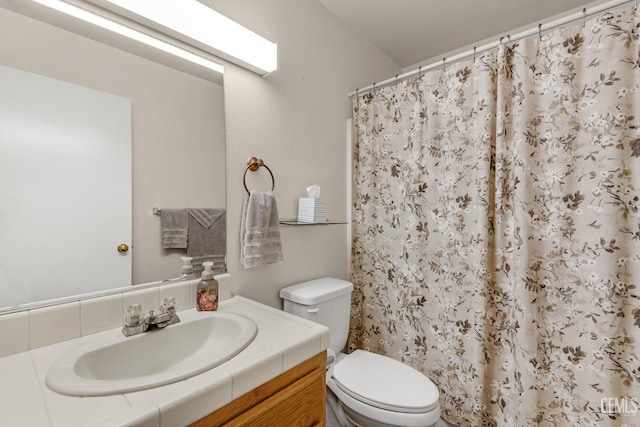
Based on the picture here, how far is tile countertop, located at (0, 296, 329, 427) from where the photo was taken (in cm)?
54

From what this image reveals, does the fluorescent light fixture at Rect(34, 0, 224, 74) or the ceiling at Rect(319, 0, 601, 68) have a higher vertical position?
the ceiling at Rect(319, 0, 601, 68)

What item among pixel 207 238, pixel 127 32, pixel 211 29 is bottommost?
pixel 207 238

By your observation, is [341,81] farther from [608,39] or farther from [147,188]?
[147,188]

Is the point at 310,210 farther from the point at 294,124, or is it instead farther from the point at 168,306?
the point at 168,306

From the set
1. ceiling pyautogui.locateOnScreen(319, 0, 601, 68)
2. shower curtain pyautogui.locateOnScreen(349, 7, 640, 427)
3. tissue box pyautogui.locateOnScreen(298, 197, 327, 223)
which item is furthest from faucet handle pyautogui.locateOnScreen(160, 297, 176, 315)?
ceiling pyautogui.locateOnScreen(319, 0, 601, 68)

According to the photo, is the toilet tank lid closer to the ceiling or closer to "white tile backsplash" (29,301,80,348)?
"white tile backsplash" (29,301,80,348)

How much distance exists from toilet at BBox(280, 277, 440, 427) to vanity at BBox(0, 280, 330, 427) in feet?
0.89

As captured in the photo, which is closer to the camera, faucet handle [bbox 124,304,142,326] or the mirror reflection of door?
the mirror reflection of door

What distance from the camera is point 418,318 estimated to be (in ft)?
5.32

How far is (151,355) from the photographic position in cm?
90

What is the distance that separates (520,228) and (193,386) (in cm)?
137

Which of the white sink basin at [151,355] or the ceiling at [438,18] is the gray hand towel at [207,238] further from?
the ceiling at [438,18]

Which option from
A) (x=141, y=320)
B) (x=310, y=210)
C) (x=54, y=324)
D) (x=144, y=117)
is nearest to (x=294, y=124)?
(x=310, y=210)

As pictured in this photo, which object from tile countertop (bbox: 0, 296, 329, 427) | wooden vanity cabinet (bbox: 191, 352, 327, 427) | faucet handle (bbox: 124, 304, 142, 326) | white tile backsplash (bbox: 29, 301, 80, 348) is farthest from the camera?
faucet handle (bbox: 124, 304, 142, 326)
